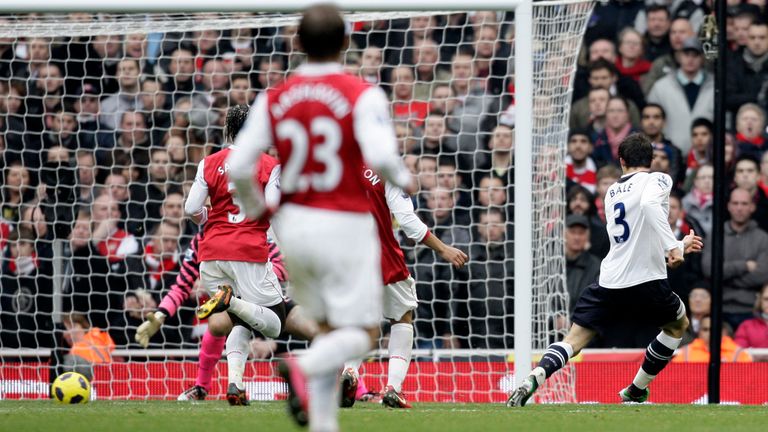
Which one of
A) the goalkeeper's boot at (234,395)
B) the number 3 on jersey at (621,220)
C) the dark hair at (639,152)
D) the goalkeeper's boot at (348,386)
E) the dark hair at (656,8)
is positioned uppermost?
the dark hair at (656,8)

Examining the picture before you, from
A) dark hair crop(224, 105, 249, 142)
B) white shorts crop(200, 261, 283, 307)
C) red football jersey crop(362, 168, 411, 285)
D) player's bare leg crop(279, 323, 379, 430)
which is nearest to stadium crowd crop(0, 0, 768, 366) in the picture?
white shorts crop(200, 261, 283, 307)

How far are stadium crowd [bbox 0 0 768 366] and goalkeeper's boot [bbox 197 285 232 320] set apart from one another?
11.5 feet

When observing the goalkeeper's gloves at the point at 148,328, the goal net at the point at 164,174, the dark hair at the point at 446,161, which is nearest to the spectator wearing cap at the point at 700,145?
the goal net at the point at 164,174

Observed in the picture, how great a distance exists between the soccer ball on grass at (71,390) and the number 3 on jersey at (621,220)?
3.97m

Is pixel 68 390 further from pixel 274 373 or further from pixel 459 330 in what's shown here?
pixel 459 330

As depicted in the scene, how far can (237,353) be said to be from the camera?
30.0 feet

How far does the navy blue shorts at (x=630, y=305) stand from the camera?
854 cm

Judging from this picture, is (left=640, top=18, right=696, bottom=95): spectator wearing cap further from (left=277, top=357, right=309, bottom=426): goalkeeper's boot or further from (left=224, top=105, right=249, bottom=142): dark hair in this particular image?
(left=277, top=357, right=309, bottom=426): goalkeeper's boot

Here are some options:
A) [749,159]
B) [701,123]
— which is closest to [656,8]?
[701,123]

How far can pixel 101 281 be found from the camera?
12328mm

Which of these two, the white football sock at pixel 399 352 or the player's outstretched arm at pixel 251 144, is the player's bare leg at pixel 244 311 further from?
the player's outstretched arm at pixel 251 144

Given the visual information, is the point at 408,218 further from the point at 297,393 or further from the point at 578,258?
the point at 578,258

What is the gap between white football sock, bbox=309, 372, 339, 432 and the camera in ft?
16.4

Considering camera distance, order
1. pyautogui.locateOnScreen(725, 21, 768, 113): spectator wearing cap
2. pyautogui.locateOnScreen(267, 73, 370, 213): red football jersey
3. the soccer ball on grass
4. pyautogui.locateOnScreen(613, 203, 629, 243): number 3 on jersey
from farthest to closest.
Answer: pyautogui.locateOnScreen(725, 21, 768, 113): spectator wearing cap → the soccer ball on grass → pyautogui.locateOnScreen(613, 203, 629, 243): number 3 on jersey → pyautogui.locateOnScreen(267, 73, 370, 213): red football jersey
